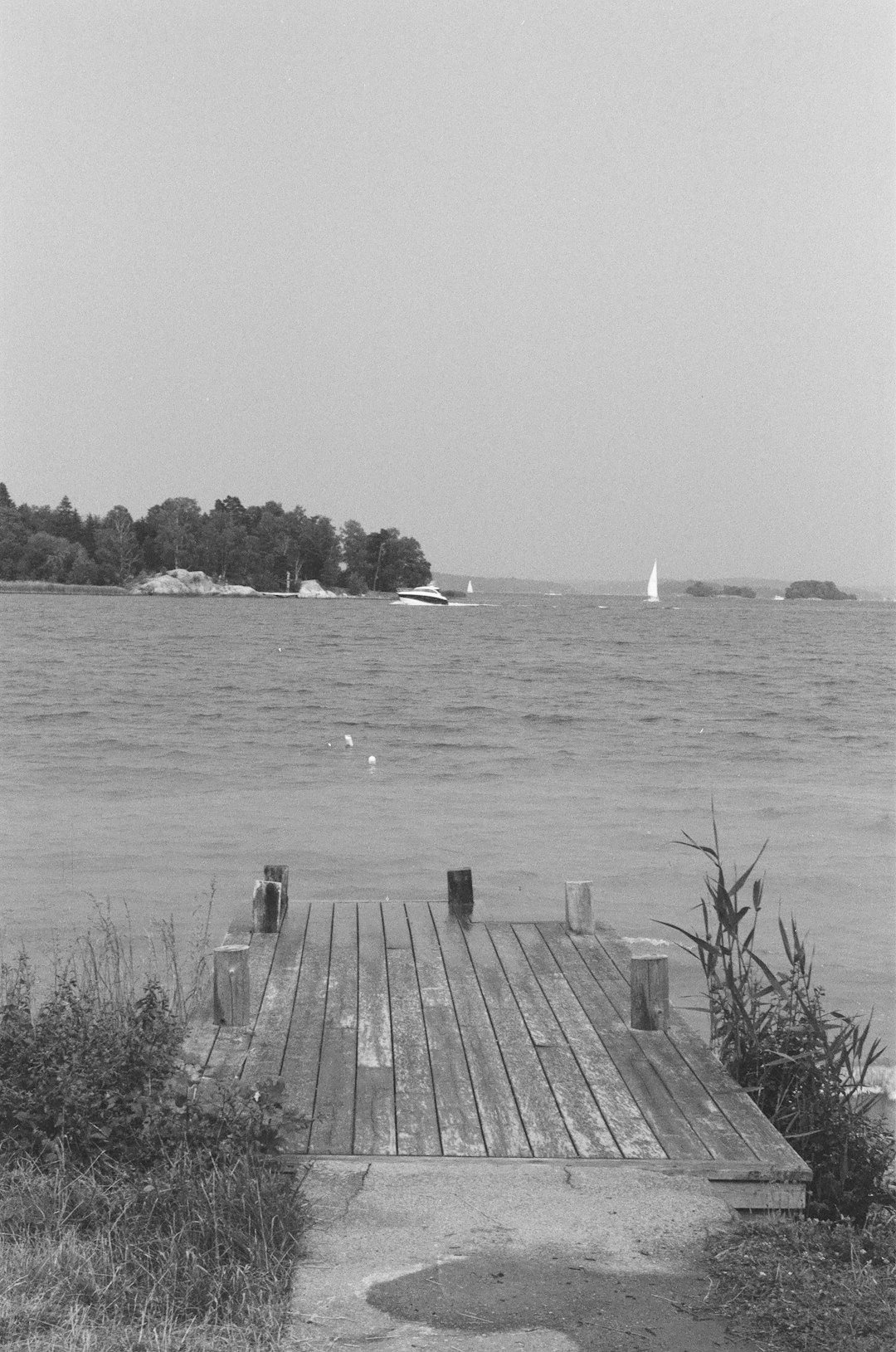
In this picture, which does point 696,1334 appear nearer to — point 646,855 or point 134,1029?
point 134,1029

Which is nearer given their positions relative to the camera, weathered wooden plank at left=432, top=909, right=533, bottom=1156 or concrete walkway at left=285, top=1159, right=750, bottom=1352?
concrete walkway at left=285, top=1159, right=750, bottom=1352

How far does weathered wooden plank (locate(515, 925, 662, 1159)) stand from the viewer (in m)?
5.05

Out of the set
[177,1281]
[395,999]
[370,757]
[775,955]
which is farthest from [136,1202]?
[370,757]

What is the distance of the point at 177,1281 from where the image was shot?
3.79 meters

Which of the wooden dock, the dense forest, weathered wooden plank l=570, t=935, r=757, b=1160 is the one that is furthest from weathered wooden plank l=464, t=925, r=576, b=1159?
the dense forest

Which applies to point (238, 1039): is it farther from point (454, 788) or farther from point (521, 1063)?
point (454, 788)

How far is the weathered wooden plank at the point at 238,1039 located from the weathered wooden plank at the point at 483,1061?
0.91 metres

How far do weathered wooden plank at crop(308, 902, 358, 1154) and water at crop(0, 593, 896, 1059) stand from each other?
3.15 metres

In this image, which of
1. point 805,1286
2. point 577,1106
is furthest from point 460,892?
point 805,1286

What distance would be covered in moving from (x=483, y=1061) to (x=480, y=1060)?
0.05 feet

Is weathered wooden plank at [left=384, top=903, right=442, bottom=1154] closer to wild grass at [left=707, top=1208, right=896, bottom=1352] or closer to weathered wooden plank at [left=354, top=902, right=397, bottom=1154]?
weathered wooden plank at [left=354, top=902, right=397, bottom=1154]

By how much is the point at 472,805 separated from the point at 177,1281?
15.0 m

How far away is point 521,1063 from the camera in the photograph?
5895 mm

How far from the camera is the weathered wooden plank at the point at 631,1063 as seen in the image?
5.07 metres
